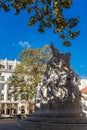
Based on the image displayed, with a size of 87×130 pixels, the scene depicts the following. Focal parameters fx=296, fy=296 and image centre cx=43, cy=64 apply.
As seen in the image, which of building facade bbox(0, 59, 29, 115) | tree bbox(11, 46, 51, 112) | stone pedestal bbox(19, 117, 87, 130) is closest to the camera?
stone pedestal bbox(19, 117, 87, 130)

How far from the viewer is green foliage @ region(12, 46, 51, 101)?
4472 cm

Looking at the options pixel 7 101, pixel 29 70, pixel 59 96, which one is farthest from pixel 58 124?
pixel 7 101

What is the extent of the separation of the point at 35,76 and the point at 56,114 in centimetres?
2524

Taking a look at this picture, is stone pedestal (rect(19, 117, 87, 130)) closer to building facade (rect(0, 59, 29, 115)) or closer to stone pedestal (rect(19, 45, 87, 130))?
stone pedestal (rect(19, 45, 87, 130))

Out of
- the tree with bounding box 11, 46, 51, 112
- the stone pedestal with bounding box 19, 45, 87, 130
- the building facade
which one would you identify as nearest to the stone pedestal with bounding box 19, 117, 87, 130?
the stone pedestal with bounding box 19, 45, 87, 130

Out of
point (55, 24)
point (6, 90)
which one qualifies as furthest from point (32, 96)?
point (6, 90)

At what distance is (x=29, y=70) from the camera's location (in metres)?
45.2

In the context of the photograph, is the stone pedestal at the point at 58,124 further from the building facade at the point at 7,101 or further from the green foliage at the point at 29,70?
the building facade at the point at 7,101

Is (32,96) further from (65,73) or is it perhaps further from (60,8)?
(60,8)

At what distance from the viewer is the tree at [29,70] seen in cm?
4472

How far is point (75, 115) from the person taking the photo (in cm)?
1972

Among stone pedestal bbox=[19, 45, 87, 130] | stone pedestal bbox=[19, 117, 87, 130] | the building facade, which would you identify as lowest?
stone pedestal bbox=[19, 117, 87, 130]

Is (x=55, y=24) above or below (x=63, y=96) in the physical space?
above

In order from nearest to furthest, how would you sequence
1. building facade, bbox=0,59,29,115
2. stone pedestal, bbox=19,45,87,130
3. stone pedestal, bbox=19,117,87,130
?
stone pedestal, bbox=19,117,87,130 < stone pedestal, bbox=19,45,87,130 < building facade, bbox=0,59,29,115
